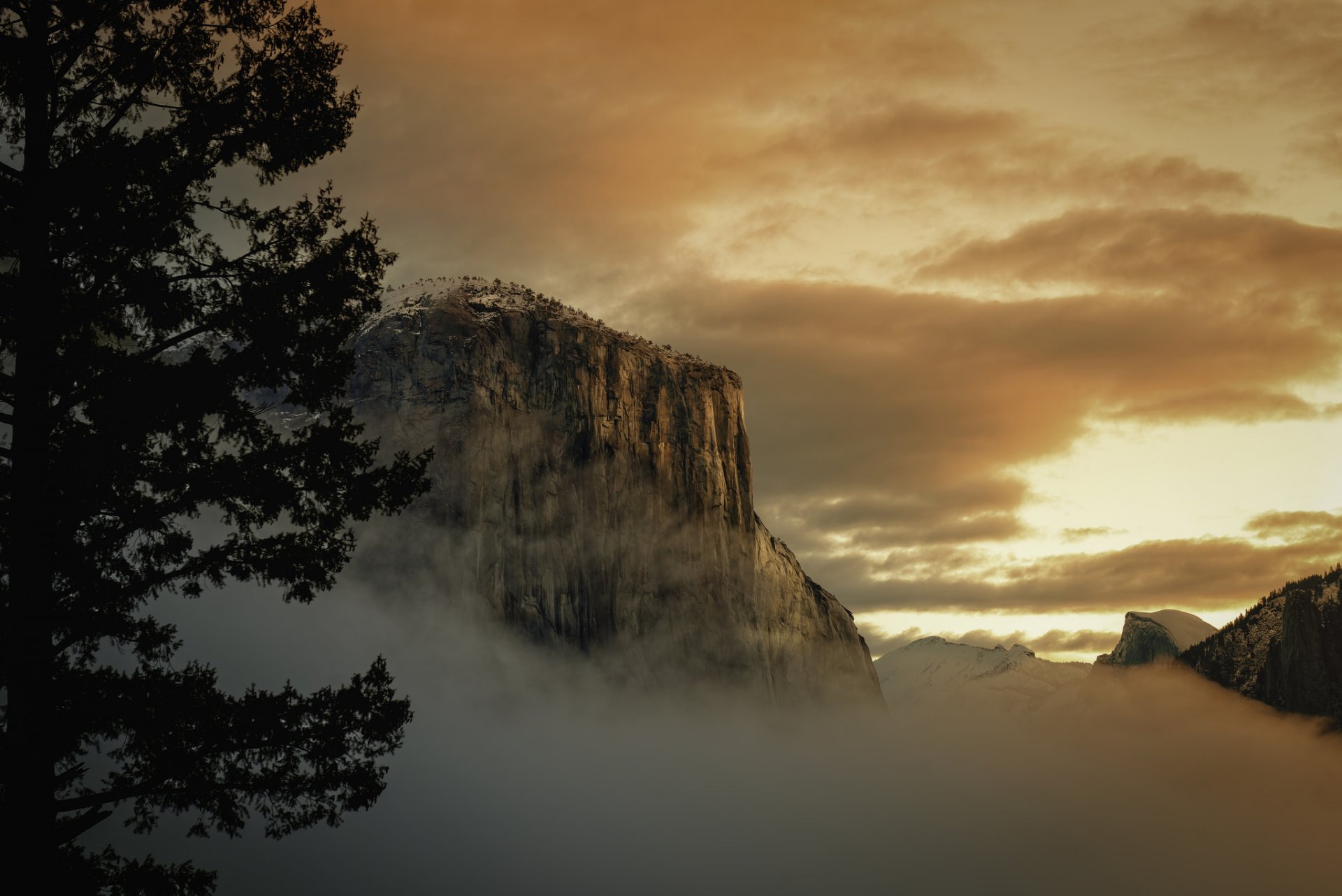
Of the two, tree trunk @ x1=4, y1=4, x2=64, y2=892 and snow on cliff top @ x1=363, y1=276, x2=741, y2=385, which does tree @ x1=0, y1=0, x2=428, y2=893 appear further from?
snow on cliff top @ x1=363, y1=276, x2=741, y2=385

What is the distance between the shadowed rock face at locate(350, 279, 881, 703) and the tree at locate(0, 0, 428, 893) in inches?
3749

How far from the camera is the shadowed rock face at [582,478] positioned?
11975 cm

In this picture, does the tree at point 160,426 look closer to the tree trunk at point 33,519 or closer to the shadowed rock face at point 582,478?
the tree trunk at point 33,519

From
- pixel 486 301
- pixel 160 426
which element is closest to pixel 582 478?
pixel 486 301

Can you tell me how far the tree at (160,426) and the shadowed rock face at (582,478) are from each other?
95.2 meters

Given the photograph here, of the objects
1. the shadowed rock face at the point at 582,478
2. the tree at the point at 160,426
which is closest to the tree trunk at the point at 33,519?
the tree at the point at 160,426

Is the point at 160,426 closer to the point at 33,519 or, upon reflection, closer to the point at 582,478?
the point at 33,519

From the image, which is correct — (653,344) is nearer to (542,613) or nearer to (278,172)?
(542,613)

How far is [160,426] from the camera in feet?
55.7

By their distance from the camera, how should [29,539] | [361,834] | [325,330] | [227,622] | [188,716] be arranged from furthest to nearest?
[361,834] < [227,622] < [325,330] < [188,716] < [29,539]

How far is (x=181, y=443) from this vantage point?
57.2ft

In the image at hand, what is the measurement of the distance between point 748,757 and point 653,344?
70.4 m

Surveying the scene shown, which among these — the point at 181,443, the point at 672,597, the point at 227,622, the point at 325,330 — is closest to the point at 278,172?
the point at 325,330

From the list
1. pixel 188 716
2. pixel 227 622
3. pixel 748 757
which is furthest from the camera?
pixel 748 757
